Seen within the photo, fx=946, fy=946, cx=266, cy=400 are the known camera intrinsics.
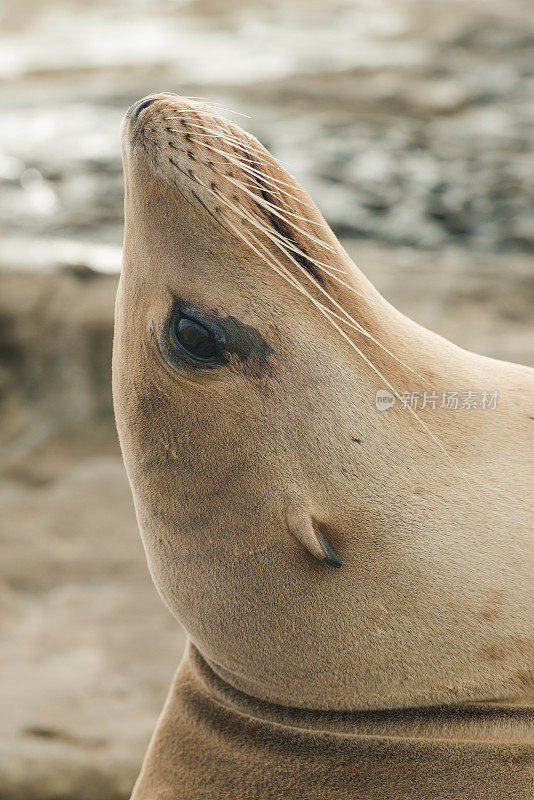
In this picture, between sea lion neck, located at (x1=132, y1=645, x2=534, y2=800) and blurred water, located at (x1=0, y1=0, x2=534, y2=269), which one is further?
blurred water, located at (x1=0, y1=0, x2=534, y2=269)

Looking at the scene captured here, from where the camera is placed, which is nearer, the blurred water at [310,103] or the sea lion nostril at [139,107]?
the sea lion nostril at [139,107]

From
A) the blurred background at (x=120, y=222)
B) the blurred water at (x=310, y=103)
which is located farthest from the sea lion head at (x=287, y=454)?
the blurred water at (x=310, y=103)

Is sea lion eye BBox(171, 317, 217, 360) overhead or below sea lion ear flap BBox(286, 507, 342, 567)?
overhead

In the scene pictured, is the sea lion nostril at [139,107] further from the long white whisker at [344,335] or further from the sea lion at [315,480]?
the long white whisker at [344,335]

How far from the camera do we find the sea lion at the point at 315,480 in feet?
4.57

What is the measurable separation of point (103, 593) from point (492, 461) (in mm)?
2575

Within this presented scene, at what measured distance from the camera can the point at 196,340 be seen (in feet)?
4.55

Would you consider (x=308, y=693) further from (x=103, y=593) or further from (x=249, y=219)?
(x=103, y=593)

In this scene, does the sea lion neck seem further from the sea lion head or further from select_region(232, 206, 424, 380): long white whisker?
select_region(232, 206, 424, 380): long white whisker

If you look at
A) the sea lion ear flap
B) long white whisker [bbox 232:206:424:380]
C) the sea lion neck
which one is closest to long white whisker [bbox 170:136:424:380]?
long white whisker [bbox 232:206:424:380]

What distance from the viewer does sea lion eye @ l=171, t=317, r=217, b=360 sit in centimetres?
138

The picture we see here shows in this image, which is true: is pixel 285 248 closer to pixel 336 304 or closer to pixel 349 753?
pixel 336 304

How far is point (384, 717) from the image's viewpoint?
149 cm

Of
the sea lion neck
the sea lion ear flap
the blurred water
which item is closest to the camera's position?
the sea lion ear flap
